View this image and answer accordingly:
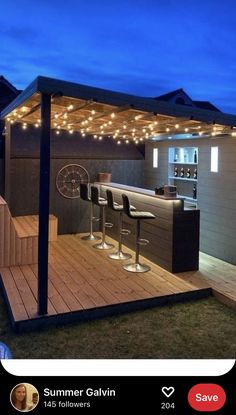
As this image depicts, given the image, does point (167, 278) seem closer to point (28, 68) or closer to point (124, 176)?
point (124, 176)

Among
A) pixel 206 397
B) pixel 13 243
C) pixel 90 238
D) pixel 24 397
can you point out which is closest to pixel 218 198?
pixel 90 238

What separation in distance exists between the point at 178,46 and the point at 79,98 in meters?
40.6

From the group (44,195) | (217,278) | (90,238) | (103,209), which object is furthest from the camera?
(90,238)

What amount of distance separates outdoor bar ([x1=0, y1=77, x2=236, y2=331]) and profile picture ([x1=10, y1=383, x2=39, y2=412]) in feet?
7.98

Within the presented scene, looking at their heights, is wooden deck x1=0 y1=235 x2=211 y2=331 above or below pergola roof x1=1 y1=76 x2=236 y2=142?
below

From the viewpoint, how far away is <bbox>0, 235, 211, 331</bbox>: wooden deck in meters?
3.61

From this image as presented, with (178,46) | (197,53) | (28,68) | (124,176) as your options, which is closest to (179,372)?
(124,176)

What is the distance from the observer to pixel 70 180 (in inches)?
288

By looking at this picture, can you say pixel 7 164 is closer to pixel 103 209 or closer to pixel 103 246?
pixel 103 209

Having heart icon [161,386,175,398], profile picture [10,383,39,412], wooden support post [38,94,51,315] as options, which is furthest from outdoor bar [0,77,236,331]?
heart icon [161,386,175,398]

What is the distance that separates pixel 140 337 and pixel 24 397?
2396 millimetres

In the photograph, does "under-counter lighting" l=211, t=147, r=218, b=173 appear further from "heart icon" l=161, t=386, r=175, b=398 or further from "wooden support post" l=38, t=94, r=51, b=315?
"heart icon" l=161, t=386, r=175, b=398

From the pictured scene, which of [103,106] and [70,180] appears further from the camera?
[70,180]

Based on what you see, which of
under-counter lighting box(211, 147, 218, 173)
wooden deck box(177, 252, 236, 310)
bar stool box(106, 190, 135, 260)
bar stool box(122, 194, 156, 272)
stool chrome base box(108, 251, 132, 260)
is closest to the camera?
wooden deck box(177, 252, 236, 310)
